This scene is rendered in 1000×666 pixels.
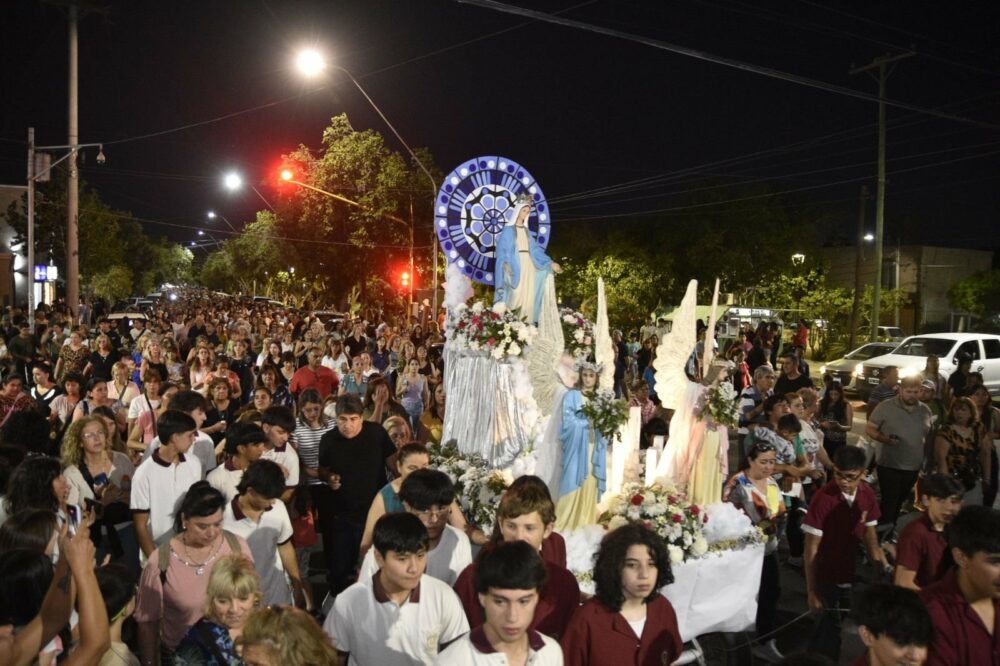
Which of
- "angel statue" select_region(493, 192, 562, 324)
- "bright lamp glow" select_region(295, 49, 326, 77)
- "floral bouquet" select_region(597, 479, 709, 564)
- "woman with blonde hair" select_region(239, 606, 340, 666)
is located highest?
"bright lamp glow" select_region(295, 49, 326, 77)

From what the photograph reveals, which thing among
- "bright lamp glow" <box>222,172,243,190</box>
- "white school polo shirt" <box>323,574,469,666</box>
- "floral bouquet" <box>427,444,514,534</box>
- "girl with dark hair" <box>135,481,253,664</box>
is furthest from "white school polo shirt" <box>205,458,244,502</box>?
"bright lamp glow" <box>222,172,243,190</box>

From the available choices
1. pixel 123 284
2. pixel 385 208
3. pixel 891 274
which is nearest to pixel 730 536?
pixel 385 208

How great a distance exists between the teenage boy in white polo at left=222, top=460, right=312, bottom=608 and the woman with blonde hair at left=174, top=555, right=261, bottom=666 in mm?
1089

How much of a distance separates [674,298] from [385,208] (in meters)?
15.8

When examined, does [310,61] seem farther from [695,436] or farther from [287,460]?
[695,436]

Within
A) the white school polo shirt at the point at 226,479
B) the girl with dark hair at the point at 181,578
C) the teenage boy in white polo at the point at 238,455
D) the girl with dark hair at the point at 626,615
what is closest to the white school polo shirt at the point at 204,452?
the teenage boy in white polo at the point at 238,455

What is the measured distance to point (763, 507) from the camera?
6320 mm

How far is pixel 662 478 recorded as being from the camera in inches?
270

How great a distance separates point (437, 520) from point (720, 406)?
385cm

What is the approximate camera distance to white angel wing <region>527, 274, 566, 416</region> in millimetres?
7852

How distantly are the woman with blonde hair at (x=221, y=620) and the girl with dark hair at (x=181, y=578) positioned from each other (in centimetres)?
50

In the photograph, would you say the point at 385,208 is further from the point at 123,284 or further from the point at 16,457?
the point at 123,284

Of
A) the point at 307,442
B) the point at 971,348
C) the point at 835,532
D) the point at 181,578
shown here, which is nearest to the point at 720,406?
the point at 835,532

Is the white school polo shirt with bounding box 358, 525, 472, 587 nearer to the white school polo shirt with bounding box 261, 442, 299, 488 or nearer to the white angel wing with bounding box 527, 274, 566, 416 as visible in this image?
the white school polo shirt with bounding box 261, 442, 299, 488
